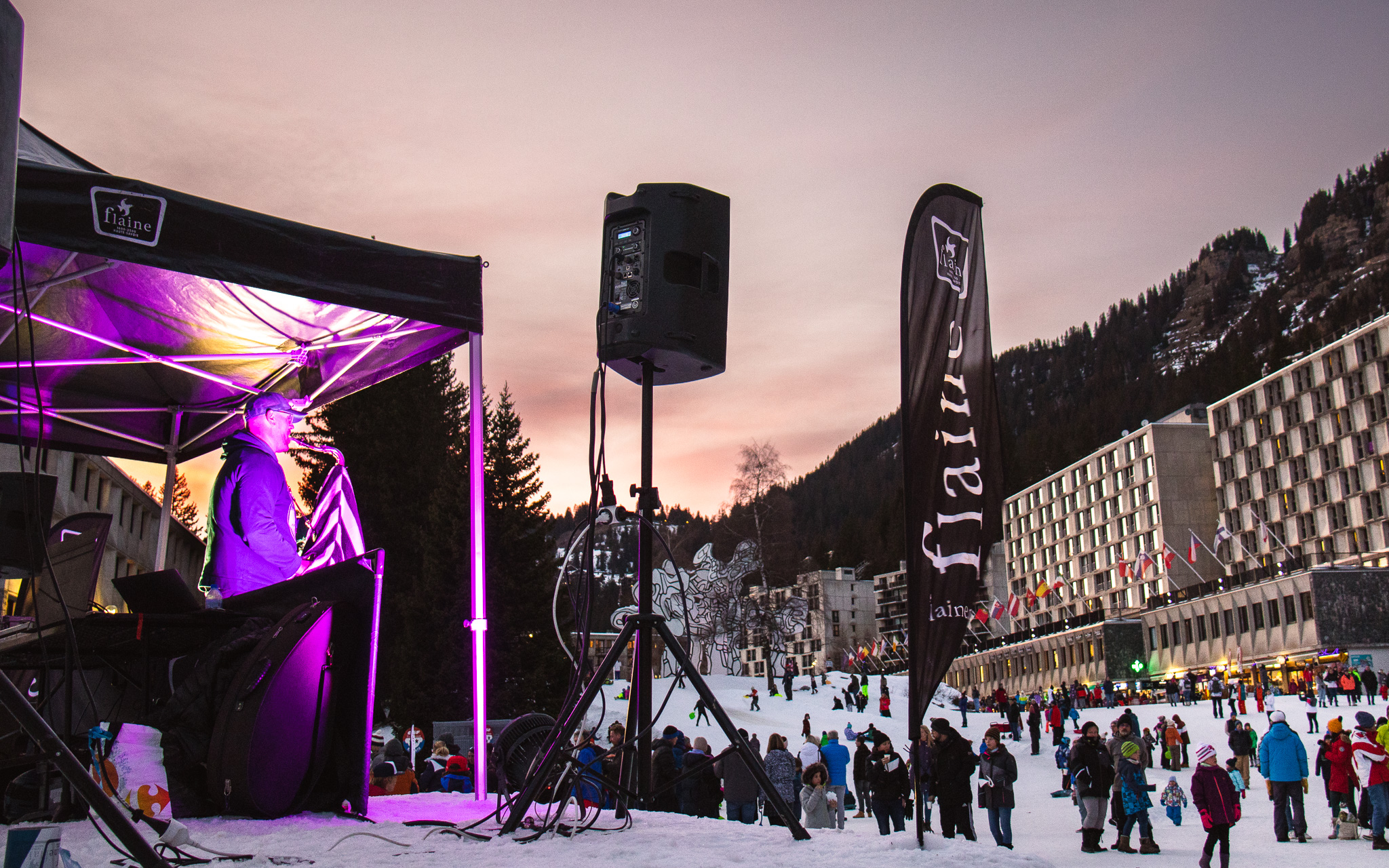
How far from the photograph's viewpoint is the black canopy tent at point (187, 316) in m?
5.53

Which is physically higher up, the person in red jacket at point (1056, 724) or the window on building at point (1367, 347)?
the window on building at point (1367, 347)

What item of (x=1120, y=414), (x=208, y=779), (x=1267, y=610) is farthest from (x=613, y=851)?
(x=1120, y=414)

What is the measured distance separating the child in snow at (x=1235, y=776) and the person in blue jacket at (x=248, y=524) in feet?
37.8

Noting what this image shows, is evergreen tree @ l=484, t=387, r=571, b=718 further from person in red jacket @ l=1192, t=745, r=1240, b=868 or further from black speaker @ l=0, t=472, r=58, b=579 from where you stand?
black speaker @ l=0, t=472, r=58, b=579

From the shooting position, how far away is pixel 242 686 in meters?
4.78

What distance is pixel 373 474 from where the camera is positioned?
114 ft

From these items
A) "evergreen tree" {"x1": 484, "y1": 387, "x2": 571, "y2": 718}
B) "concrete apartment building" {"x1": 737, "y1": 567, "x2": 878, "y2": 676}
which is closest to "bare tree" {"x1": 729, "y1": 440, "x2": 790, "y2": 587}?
"evergreen tree" {"x1": 484, "y1": 387, "x2": 571, "y2": 718}

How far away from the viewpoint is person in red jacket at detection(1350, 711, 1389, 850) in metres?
11.9

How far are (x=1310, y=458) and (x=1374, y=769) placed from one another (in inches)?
2870

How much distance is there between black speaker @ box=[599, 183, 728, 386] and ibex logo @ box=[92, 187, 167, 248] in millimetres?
2400

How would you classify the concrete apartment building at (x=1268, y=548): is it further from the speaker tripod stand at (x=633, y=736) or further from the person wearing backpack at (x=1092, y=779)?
the speaker tripod stand at (x=633, y=736)

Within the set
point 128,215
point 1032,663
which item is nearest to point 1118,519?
point 1032,663

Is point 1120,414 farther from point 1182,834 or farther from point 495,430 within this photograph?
point 1182,834

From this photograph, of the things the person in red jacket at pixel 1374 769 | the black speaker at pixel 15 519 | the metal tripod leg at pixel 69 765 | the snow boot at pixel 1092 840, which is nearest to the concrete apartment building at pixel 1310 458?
the person in red jacket at pixel 1374 769
